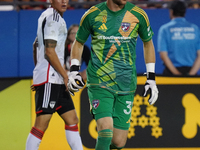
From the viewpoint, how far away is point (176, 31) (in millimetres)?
7391

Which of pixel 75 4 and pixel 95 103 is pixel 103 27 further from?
pixel 75 4

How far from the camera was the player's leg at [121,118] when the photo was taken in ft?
15.9

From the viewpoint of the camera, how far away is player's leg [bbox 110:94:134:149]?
486cm

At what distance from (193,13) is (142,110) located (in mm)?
3600

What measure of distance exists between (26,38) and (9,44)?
0.38 metres

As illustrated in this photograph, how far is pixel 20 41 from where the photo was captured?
30.1 feet

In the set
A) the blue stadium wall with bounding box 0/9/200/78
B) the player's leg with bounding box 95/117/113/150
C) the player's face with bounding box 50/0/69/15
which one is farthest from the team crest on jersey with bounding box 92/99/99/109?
the blue stadium wall with bounding box 0/9/200/78

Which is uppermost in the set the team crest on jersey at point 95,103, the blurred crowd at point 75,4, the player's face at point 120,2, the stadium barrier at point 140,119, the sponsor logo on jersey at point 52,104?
the player's face at point 120,2

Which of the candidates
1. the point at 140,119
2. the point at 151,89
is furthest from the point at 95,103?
the point at 140,119

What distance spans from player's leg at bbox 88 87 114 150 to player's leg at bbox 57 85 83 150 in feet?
2.15

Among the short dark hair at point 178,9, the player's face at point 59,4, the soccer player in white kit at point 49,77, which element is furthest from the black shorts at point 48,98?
the short dark hair at point 178,9

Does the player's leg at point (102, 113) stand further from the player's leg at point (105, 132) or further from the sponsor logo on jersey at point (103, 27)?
the sponsor logo on jersey at point (103, 27)

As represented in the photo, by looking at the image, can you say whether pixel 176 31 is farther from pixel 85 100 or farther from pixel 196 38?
pixel 85 100

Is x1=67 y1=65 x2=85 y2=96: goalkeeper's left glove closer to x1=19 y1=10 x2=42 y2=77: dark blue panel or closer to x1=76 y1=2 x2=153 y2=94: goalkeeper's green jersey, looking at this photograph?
x1=76 y1=2 x2=153 y2=94: goalkeeper's green jersey
